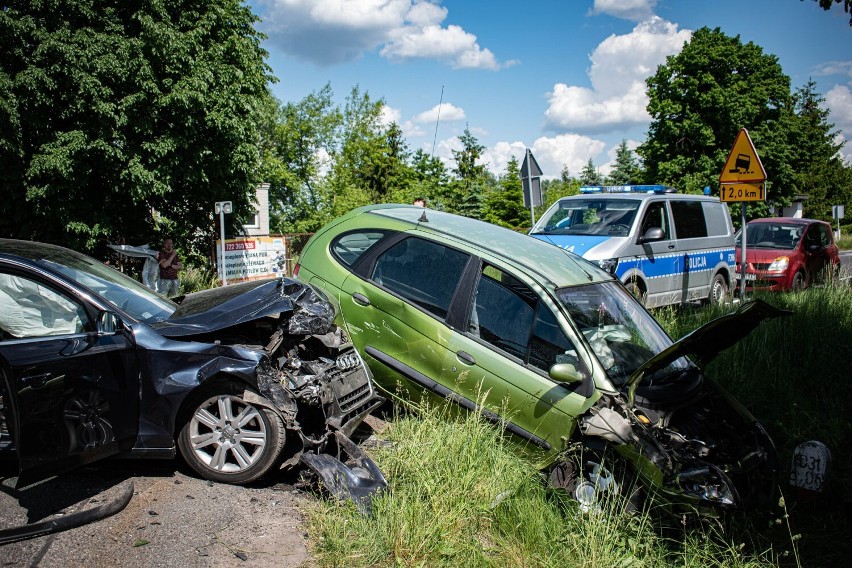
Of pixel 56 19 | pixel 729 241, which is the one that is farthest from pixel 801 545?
pixel 56 19

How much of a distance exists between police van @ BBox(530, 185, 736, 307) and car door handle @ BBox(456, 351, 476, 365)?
187 inches

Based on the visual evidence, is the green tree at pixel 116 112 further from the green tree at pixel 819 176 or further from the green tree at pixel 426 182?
the green tree at pixel 819 176

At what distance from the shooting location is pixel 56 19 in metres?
14.3

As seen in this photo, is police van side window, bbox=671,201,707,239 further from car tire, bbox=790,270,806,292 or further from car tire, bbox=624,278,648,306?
car tire, bbox=790,270,806,292

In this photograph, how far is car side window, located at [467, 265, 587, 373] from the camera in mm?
4508

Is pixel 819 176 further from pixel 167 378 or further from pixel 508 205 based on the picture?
pixel 167 378

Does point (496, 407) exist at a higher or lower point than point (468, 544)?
higher

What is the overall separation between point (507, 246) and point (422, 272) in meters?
0.78

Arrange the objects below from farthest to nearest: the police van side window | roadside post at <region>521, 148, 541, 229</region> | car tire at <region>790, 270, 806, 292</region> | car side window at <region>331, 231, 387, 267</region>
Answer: car tire at <region>790, 270, 806, 292</region> → roadside post at <region>521, 148, 541, 229</region> → the police van side window → car side window at <region>331, 231, 387, 267</region>

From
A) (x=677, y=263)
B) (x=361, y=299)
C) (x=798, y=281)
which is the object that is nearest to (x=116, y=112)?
(x=361, y=299)

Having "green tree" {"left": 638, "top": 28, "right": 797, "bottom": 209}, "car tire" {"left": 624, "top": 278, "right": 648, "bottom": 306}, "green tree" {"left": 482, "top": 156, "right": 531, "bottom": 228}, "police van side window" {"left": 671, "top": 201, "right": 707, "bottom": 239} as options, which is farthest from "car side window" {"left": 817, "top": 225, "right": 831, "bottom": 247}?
A: "green tree" {"left": 638, "top": 28, "right": 797, "bottom": 209}

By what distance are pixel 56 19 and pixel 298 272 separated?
12.4 metres

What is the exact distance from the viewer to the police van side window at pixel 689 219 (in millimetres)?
10828

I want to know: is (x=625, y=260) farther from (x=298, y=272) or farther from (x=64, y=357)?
(x=64, y=357)
